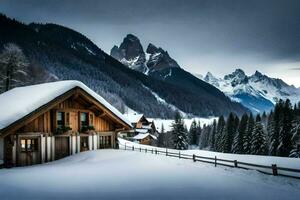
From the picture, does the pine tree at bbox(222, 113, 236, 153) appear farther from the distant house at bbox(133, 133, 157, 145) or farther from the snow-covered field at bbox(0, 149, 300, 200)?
the snow-covered field at bbox(0, 149, 300, 200)

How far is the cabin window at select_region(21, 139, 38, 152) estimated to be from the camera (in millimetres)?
23922

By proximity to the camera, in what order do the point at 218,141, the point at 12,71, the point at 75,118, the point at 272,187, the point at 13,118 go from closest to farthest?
the point at 272,187
the point at 13,118
the point at 75,118
the point at 12,71
the point at 218,141

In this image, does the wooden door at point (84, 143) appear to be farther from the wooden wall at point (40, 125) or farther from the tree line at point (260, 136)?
the tree line at point (260, 136)

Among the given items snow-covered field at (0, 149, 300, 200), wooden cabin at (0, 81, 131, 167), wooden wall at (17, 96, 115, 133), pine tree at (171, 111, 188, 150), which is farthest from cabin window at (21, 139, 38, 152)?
pine tree at (171, 111, 188, 150)

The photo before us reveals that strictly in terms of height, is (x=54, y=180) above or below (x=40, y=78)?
below

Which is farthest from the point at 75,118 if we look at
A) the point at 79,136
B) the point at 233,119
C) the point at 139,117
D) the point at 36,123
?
the point at 233,119

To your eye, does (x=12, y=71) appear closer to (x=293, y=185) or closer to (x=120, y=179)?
(x=120, y=179)

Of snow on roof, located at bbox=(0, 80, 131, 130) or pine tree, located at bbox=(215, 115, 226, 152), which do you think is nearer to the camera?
snow on roof, located at bbox=(0, 80, 131, 130)

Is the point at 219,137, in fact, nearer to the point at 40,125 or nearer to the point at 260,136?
the point at 260,136

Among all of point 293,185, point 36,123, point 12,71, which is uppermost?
point 12,71

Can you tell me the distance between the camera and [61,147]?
87.1ft

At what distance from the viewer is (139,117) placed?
8644 centimetres

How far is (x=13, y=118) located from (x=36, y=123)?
276 cm

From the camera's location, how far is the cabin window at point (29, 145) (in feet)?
78.5
